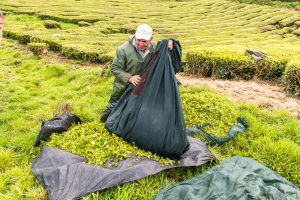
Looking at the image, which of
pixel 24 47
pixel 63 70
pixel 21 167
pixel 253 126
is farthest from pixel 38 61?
pixel 253 126

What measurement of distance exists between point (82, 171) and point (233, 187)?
1.85m

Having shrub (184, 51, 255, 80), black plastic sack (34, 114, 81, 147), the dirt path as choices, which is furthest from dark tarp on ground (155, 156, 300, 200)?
shrub (184, 51, 255, 80)

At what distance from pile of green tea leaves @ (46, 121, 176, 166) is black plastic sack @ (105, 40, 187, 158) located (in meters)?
0.14

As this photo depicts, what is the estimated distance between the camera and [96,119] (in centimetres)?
707

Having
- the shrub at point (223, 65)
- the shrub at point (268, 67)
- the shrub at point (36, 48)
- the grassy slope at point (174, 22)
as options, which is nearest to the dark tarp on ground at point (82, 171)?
the shrub at point (223, 65)

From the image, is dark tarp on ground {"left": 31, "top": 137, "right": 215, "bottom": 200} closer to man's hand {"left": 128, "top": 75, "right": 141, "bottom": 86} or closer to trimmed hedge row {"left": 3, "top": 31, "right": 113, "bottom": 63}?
man's hand {"left": 128, "top": 75, "right": 141, "bottom": 86}

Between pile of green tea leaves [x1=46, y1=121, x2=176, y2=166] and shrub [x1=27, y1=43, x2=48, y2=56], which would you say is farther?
shrub [x1=27, y1=43, x2=48, y2=56]

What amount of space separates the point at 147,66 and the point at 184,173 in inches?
65.0

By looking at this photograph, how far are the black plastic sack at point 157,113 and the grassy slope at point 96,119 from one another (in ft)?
1.41

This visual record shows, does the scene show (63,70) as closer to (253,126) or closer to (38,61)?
(38,61)

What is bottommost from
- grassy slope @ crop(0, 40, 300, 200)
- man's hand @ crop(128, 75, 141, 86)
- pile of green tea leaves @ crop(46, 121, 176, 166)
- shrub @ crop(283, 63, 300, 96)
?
grassy slope @ crop(0, 40, 300, 200)

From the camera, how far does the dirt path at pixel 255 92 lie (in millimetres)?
7289

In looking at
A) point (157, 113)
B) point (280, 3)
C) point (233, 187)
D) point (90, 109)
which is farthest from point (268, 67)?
point (280, 3)

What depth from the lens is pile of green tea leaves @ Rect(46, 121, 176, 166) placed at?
15.5ft
